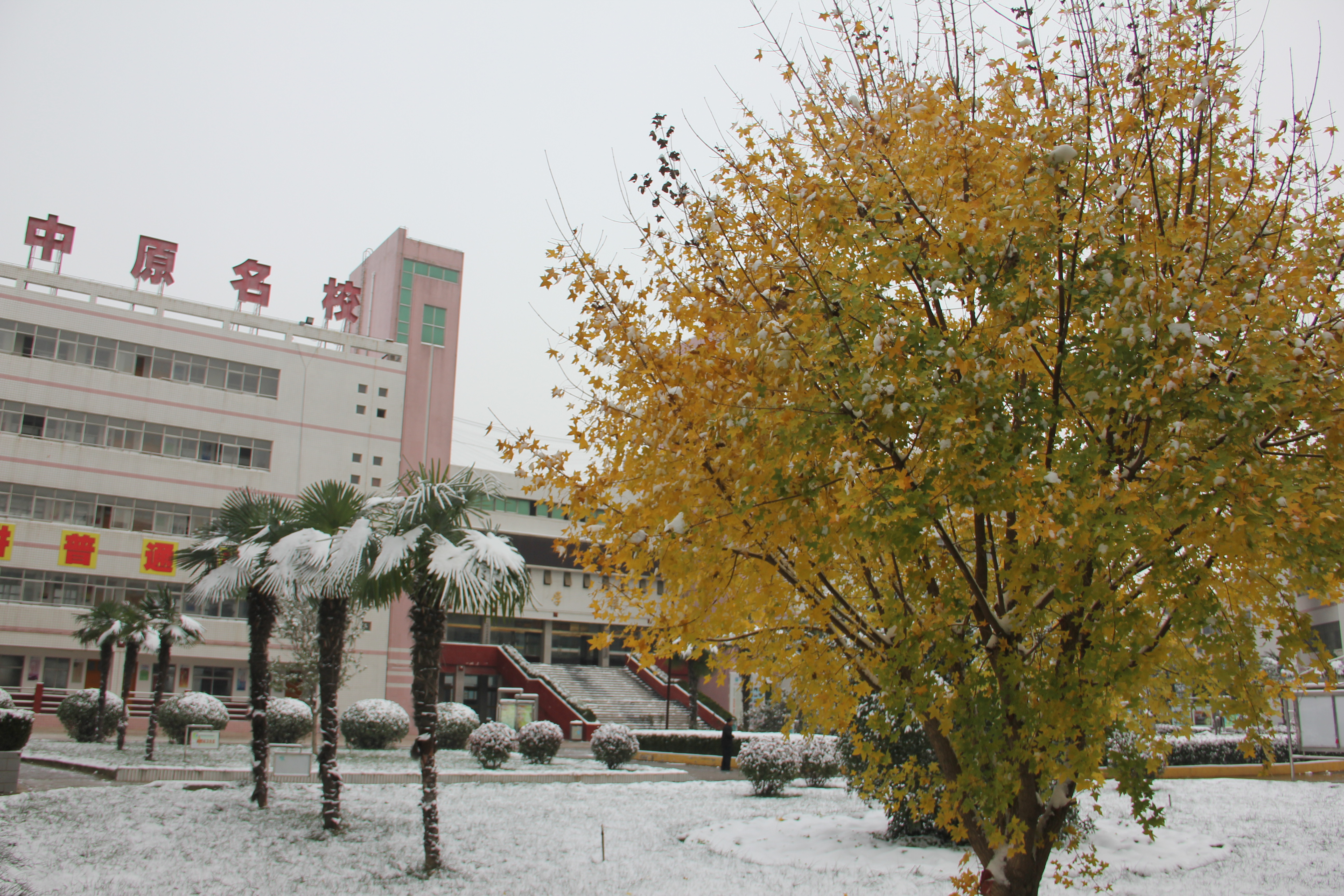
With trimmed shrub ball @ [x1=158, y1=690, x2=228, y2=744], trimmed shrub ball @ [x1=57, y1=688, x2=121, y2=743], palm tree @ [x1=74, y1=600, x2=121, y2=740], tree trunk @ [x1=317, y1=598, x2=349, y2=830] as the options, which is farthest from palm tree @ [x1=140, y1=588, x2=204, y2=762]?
tree trunk @ [x1=317, y1=598, x2=349, y2=830]

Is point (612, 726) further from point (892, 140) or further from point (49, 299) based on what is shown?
point (49, 299)

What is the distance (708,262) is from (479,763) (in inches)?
797

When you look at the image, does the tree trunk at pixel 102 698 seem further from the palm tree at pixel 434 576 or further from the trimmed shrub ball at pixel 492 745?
the palm tree at pixel 434 576

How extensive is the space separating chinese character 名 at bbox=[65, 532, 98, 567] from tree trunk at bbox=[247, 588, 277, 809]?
26454 mm

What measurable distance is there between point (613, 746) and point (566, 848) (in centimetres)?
983

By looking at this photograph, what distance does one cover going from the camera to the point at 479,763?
22938 mm

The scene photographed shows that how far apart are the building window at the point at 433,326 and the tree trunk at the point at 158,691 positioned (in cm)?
2434

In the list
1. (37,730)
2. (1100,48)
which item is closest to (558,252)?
(1100,48)

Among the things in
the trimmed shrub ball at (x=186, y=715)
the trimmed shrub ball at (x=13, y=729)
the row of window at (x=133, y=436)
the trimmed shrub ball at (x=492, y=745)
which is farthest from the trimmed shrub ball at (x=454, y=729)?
the row of window at (x=133, y=436)

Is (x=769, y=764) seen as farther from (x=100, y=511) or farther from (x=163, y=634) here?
(x=100, y=511)

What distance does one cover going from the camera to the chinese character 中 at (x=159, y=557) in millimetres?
37281

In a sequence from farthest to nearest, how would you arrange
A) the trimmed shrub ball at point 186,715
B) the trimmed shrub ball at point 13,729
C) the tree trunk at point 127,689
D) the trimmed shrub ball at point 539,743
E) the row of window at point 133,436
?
1. the row of window at point 133,436
2. the trimmed shrub ball at point 186,715
3. the trimmed shrub ball at point 539,743
4. the tree trunk at point 127,689
5. the trimmed shrub ball at point 13,729

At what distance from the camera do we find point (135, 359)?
3888 centimetres

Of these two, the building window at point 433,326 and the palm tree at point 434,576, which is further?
the building window at point 433,326
